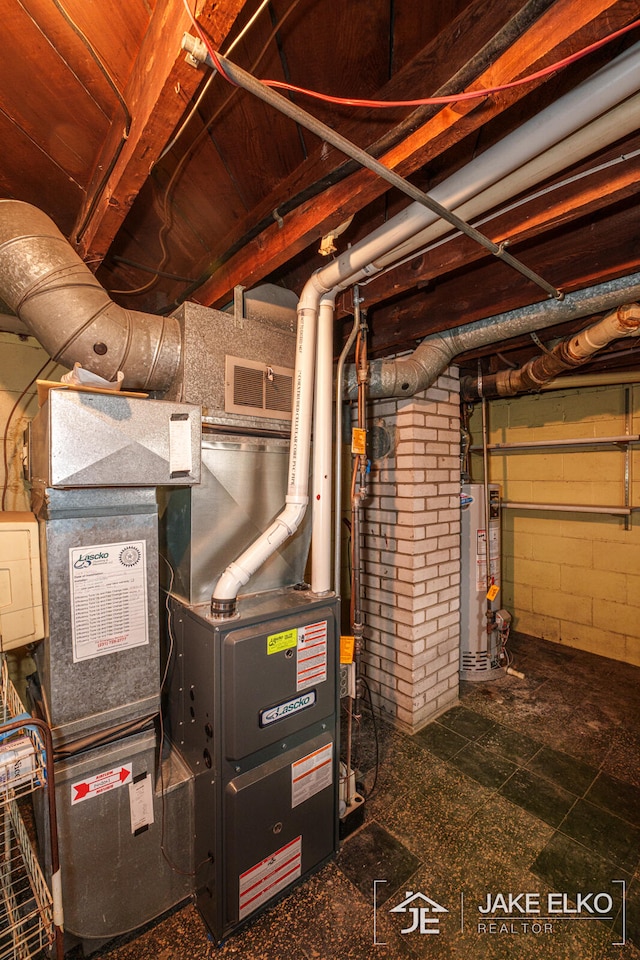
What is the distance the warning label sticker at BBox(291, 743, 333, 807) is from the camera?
4.98 ft

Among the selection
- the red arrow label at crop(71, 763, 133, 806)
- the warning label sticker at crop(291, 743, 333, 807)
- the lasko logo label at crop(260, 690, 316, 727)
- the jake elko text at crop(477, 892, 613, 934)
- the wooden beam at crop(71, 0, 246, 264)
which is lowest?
the jake elko text at crop(477, 892, 613, 934)

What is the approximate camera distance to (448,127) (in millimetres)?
922

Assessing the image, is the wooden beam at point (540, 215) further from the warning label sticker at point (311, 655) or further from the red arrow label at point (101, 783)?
the red arrow label at point (101, 783)

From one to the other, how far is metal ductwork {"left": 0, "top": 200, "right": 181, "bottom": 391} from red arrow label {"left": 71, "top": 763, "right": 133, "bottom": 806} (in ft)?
4.84

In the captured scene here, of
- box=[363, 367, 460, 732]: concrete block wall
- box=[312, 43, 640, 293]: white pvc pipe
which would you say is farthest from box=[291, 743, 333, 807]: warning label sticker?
box=[312, 43, 640, 293]: white pvc pipe

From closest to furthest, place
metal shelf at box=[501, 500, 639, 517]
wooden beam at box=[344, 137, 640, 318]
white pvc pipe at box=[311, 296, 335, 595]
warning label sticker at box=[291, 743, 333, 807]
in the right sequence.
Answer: wooden beam at box=[344, 137, 640, 318]
warning label sticker at box=[291, 743, 333, 807]
white pvc pipe at box=[311, 296, 335, 595]
metal shelf at box=[501, 500, 639, 517]

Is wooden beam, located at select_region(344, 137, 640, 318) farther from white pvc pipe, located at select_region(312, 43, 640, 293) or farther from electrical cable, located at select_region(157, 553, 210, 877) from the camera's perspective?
electrical cable, located at select_region(157, 553, 210, 877)

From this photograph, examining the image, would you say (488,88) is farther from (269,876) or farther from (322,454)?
(269,876)

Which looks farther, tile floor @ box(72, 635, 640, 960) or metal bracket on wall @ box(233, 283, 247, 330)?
metal bracket on wall @ box(233, 283, 247, 330)

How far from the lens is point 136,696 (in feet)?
4.74

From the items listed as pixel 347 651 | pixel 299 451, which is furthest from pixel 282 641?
pixel 299 451

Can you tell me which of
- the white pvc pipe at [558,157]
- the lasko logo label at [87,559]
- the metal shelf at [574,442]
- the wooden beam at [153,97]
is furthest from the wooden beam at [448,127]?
the metal shelf at [574,442]

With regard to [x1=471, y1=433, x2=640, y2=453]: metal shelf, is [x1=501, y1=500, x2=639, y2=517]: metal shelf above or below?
below

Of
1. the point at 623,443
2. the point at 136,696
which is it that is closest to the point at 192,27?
the point at 136,696
